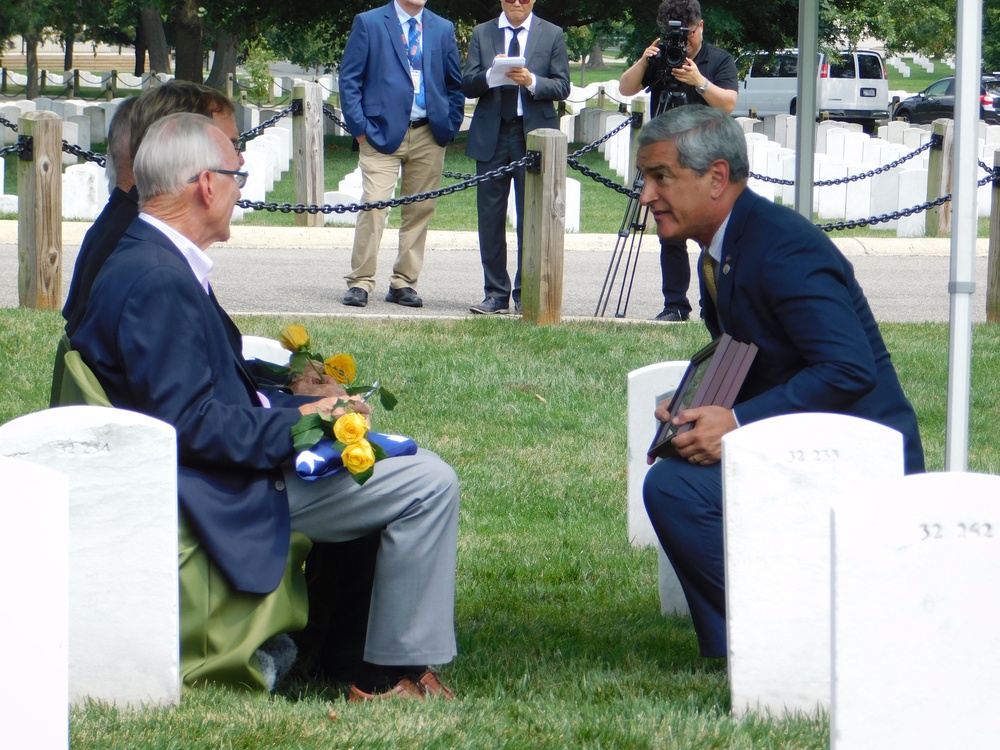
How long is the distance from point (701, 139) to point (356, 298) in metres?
5.74

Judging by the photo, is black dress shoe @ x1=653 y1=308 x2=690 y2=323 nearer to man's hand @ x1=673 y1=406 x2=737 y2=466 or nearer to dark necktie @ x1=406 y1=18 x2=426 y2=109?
dark necktie @ x1=406 y1=18 x2=426 y2=109

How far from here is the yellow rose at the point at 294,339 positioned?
169 inches

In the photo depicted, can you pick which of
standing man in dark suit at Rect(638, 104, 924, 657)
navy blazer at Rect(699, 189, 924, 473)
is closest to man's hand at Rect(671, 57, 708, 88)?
standing man in dark suit at Rect(638, 104, 924, 657)

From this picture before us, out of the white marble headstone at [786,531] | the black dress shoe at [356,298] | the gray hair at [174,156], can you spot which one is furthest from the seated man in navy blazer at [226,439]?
the black dress shoe at [356,298]

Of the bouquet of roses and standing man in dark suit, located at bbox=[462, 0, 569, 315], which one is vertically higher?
standing man in dark suit, located at bbox=[462, 0, 569, 315]

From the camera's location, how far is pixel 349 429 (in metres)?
3.50

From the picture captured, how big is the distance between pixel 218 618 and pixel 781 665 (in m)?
1.40

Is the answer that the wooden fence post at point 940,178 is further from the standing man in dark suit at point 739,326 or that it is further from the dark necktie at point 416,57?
the standing man in dark suit at point 739,326

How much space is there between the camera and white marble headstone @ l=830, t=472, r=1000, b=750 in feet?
9.05

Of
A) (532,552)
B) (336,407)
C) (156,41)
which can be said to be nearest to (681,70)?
(532,552)

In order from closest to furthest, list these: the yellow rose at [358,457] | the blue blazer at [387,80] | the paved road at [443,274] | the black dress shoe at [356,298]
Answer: the yellow rose at [358,457]
the blue blazer at [387,80]
the black dress shoe at [356,298]
the paved road at [443,274]

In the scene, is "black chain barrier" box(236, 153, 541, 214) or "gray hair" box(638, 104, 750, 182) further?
"black chain barrier" box(236, 153, 541, 214)

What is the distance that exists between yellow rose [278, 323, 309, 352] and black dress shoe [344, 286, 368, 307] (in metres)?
5.30

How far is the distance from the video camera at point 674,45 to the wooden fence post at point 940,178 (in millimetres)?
6759
